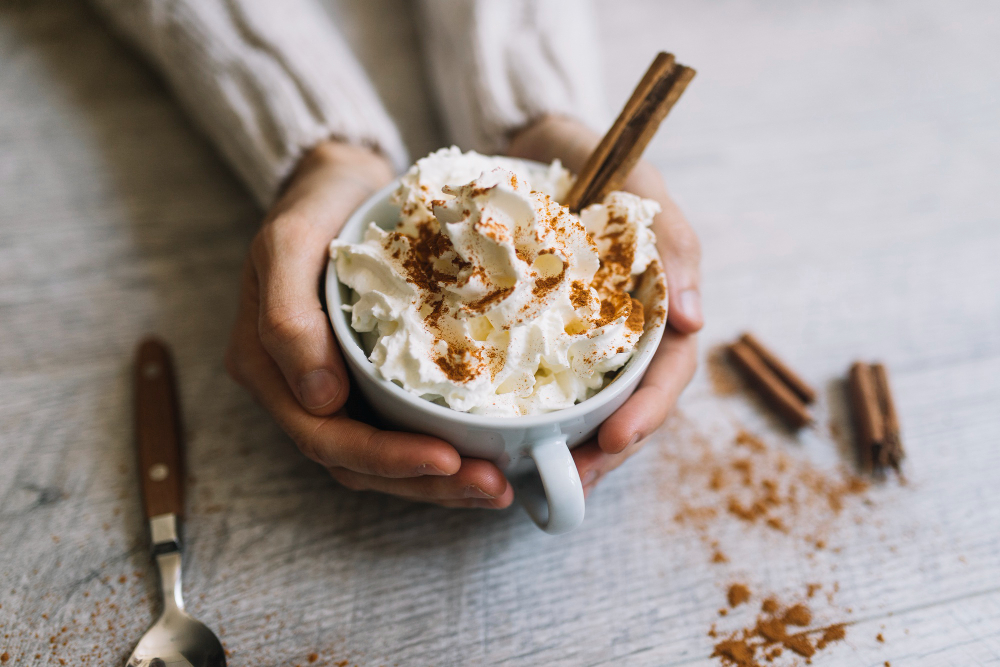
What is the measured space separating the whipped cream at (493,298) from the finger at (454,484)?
97mm

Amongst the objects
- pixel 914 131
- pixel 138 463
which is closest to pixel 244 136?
pixel 138 463

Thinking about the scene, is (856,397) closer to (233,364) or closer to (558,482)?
(558,482)

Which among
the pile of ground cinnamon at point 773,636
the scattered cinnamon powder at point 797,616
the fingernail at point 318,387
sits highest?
the fingernail at point 318,387

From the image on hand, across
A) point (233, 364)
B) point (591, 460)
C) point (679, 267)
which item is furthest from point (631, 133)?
point (233, 364)

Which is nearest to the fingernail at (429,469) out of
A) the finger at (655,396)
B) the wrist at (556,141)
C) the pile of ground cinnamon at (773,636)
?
the finger at (655,396)

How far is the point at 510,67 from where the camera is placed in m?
1.27

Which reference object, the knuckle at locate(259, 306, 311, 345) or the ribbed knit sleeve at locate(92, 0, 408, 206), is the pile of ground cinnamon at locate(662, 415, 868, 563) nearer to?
the knuckle at locate(259, 306, 311, 345)

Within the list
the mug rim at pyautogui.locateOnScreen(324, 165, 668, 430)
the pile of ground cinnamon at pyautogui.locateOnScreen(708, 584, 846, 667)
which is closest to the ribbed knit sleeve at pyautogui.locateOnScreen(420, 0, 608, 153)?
the mug rim at pyautogui.locateOnScreen(324, 165, 668, 430)

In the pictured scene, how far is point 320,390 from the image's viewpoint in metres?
0.78

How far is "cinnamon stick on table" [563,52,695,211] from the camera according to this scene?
0.86 meters

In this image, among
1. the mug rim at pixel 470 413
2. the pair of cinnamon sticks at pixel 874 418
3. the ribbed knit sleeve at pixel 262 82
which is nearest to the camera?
the mug rim at pixel 470 413

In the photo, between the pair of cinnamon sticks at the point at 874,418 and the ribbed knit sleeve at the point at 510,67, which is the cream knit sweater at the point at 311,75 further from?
the pair of cinnamon sticks at the point at 874,418

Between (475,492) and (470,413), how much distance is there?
0.13 m

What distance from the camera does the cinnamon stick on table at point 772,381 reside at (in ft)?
3.43
